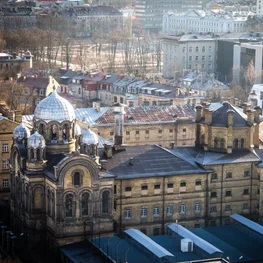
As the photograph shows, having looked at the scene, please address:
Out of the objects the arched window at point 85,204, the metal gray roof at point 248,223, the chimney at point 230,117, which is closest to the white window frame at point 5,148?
the arched window at point 85,204

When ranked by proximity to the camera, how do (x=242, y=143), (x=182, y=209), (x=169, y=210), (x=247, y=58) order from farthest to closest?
(x=247, y=58) → (x=242, y=143) → (x=182, y=209) → (x=169, y=210)

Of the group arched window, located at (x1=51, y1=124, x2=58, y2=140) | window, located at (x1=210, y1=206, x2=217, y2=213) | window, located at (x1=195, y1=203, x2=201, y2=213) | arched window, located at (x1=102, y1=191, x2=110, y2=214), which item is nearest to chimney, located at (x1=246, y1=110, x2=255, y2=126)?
window, located at (x1=210, y1=206, x2=217, y2=213)

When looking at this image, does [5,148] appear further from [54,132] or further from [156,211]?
[156,211]

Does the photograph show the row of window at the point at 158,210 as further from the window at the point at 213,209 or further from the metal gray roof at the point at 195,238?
the metal gray roof at the point at 195,238

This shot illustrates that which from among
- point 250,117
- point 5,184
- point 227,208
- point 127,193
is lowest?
point 5,184

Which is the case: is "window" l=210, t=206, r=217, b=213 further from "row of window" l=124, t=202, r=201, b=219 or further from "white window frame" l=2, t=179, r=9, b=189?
"white window frame" l=2, t=179, r=9, b=189

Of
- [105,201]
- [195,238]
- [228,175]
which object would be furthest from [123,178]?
[228,175]
